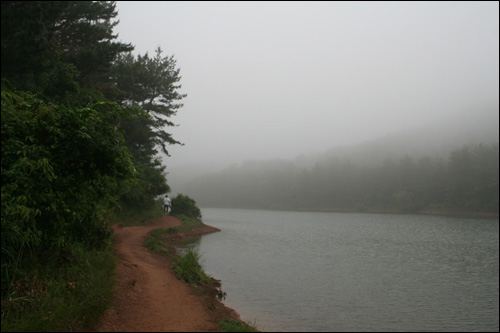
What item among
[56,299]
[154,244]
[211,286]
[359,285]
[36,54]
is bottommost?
[359,285]

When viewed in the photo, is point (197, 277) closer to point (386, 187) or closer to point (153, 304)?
point (153, 304)

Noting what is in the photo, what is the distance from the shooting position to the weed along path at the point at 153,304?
19.0 ft

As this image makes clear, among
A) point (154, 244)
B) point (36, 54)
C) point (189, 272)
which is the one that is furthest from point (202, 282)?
point (36, 54)

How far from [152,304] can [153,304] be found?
0.07 ft

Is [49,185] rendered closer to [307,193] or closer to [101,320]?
[101,320]

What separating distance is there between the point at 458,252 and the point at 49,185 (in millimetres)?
25450

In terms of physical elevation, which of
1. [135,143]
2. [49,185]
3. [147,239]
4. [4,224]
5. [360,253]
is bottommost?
[360,253]

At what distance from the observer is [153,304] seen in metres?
7.12

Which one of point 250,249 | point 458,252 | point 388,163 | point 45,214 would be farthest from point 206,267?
point 388,163

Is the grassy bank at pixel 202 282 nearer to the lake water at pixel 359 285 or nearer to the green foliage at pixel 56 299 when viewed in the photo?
the lake water at pixel 359 285

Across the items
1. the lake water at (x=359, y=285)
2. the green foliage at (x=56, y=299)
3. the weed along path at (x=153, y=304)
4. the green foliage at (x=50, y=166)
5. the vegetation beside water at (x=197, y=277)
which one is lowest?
the lake water at (x=359, y=285)

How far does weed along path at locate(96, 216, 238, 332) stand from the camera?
5.80 meters

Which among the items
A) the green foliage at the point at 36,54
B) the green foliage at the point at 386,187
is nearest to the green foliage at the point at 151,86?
the green foliage at the point at 36,54

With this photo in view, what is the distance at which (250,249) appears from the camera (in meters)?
21.9
